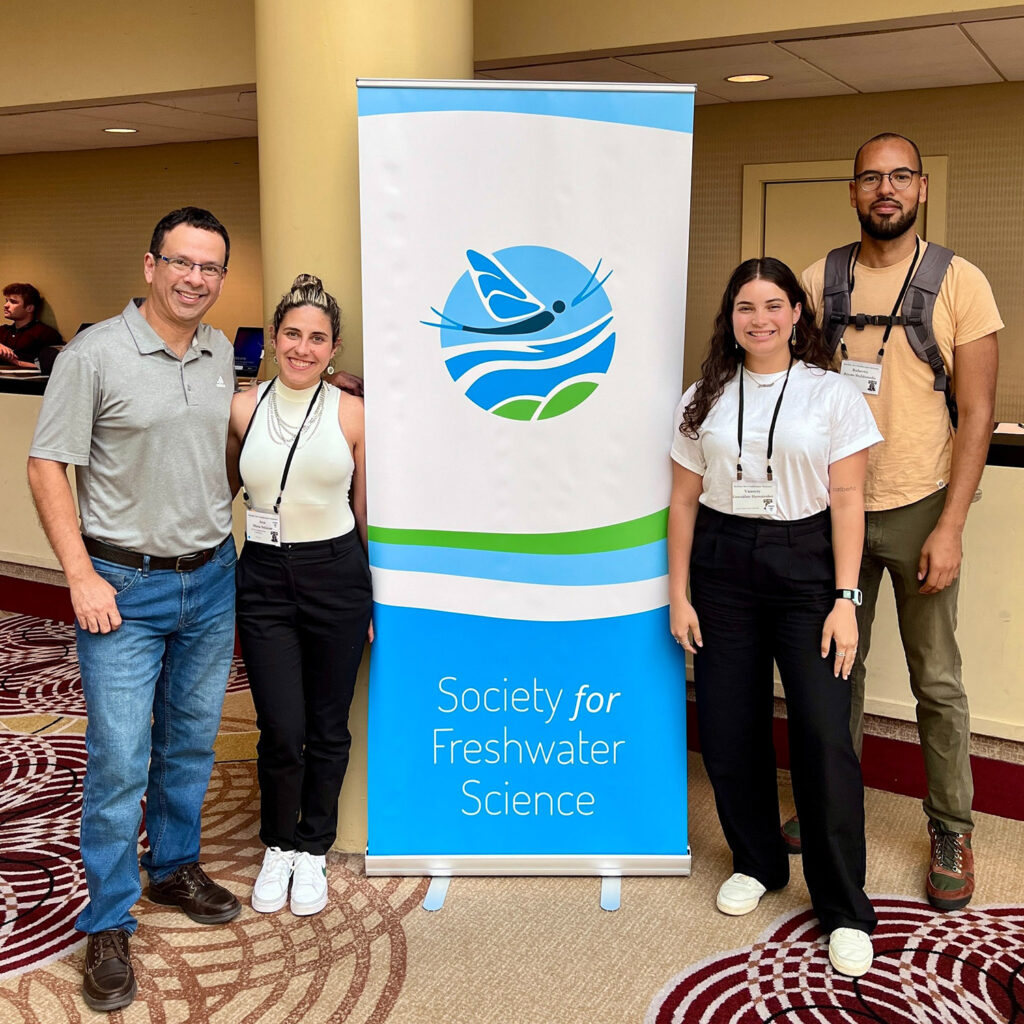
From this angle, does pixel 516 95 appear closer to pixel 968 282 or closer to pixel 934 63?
pixel 968 282

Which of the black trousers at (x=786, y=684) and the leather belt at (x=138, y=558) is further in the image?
the black trousers at (x=786, y=684)

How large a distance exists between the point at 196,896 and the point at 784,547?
1.78 metres

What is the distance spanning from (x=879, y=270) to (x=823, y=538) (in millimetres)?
756

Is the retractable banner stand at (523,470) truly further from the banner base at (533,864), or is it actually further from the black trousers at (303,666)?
the black trousers at (303,666)

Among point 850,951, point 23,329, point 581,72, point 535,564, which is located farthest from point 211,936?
point 23,329

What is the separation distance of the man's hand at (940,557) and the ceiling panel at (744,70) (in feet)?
9.40

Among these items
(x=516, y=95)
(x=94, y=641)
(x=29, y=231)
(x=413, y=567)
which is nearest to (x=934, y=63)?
(x=516, y=95)

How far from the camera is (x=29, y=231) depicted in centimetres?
998

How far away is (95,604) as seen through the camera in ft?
7.99

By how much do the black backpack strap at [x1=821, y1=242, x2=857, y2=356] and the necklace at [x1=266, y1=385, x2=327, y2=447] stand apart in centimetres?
135

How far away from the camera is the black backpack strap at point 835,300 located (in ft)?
9.43

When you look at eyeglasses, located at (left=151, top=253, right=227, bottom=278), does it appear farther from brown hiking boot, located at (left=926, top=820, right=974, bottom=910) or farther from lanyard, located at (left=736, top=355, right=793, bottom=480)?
brown hiking boot, located at (left=926, top=820, right=974, bottom=910)

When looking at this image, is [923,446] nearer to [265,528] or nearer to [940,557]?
[940,557]

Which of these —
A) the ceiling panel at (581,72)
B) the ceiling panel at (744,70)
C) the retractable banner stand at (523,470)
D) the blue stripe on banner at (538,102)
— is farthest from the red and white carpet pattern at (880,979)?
the ceiling panel at (581,72)
